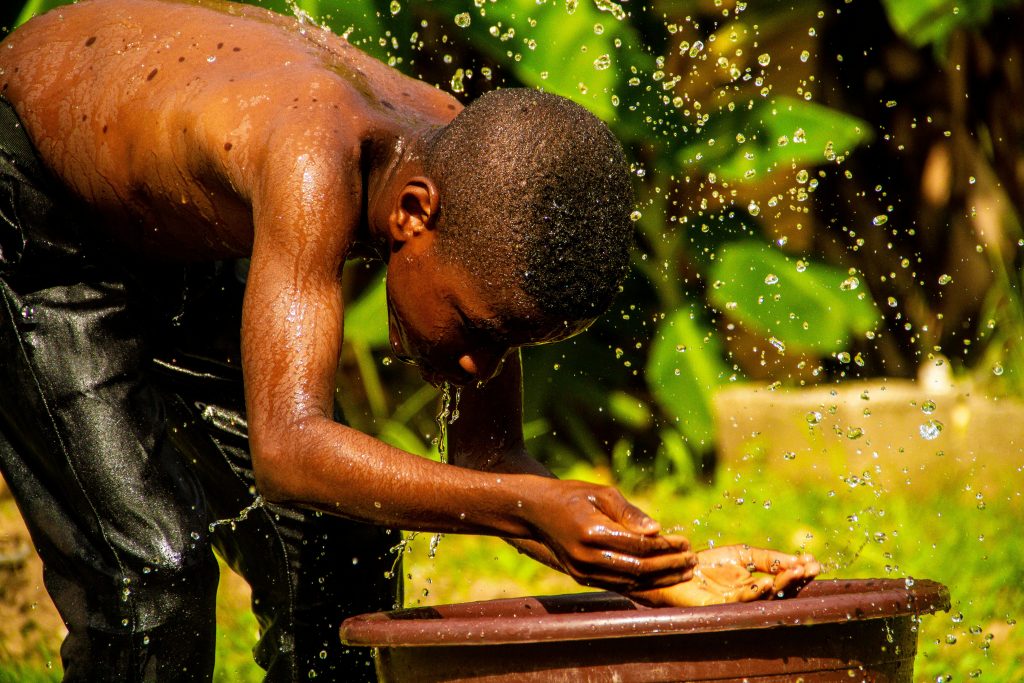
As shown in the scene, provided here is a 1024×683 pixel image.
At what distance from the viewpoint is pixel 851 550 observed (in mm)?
5145

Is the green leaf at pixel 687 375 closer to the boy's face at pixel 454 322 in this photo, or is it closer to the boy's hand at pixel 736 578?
the boy's hand at pixel 736 578

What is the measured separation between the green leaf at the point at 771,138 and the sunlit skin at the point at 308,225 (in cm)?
360

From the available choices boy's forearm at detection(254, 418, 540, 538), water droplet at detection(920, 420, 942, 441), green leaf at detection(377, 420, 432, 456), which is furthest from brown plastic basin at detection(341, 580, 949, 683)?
green leaf at detection(377, 420, 432, 456)

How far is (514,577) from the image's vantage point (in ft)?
16.8

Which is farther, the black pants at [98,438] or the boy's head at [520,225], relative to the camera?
the black pants at [98,438]

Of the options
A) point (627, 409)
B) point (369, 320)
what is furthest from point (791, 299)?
point (369, 320)

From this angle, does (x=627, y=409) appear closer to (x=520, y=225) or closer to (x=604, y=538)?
(x=520, y=225)

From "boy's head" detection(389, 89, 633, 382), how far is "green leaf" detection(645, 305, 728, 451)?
3861mm

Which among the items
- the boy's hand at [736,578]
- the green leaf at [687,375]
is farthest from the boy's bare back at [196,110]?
the green leaf at [687,375]

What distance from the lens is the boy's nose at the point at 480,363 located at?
2.46 m

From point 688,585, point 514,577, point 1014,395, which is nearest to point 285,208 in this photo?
point 688,585

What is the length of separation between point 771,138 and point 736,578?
3975 mm

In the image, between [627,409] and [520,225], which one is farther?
[627,409]

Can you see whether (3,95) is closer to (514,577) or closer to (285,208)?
(285,208)
